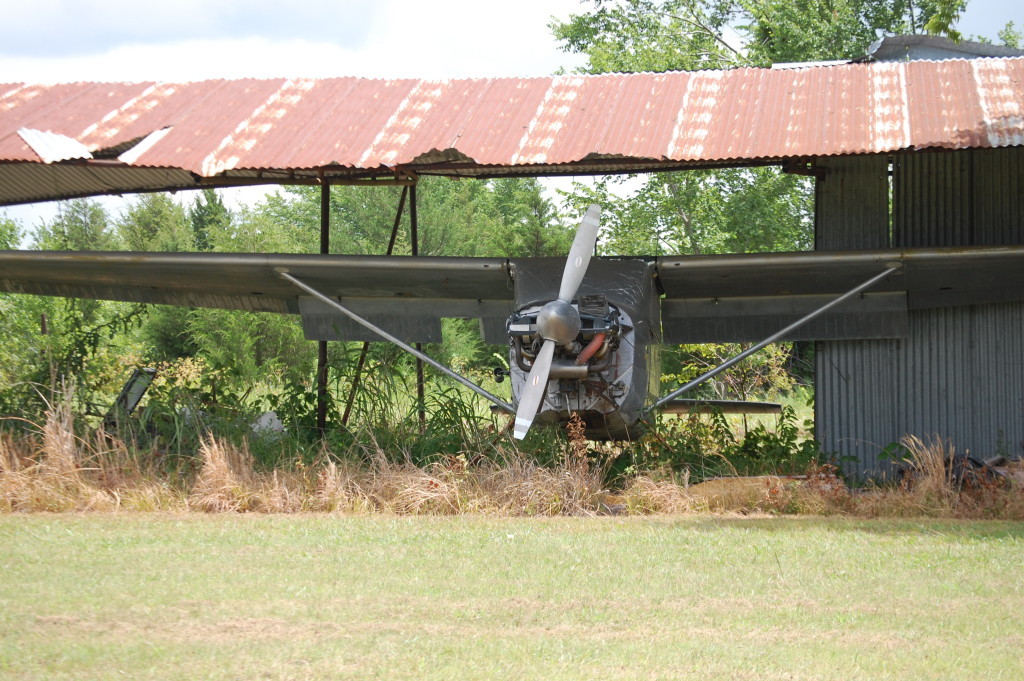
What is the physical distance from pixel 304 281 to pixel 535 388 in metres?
3.90

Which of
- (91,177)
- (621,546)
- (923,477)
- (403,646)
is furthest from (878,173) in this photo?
(91,177)

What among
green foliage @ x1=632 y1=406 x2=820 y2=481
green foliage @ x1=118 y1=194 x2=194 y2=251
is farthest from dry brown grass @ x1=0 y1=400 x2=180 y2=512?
green foliage @ x1=118 y1=194 x2=194 y2=251

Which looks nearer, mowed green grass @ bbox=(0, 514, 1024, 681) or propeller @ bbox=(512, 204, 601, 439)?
mowed green grass @ bbox=(0, 514, 1024, 681)

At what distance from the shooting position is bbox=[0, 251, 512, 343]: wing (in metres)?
11.8

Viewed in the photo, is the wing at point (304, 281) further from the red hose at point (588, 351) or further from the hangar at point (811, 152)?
the red hose at point (588, 351)

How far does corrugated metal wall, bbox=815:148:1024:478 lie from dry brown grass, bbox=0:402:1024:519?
1.57m

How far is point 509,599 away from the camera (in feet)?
21.2

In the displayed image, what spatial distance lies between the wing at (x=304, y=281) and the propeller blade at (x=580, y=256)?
1.42m

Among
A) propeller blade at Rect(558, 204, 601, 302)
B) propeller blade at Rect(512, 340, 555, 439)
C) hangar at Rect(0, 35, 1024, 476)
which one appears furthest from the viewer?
hangar at Rect(0, 35, 1024, 476)

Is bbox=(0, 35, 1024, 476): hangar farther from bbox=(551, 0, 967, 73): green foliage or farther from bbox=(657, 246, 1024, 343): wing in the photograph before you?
bbox=(551, 0, 967, 73): green foliage

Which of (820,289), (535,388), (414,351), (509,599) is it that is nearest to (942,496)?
(820,289)

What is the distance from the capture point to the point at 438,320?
43.1 feet

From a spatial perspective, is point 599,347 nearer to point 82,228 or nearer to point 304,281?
point 304,281

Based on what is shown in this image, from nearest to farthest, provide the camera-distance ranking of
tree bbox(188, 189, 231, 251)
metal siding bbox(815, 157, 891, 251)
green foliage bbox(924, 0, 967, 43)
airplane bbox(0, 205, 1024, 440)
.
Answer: airplane bbox(0, 205, 1024, 440), metal siding bbox(815, 157, 891, 251), green foliage bbox(924, 0, 967, 43), tree bbox(188, 189, 231, 251)
